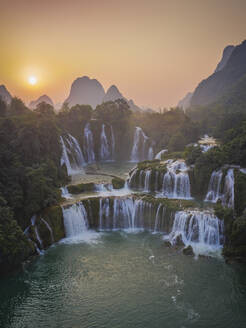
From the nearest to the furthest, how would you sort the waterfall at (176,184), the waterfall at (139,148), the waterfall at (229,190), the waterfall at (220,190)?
the waterfall at (229,190)
the waterfall at (220,190)
the waterfall at (176,184)
the waterfall at (139,148)

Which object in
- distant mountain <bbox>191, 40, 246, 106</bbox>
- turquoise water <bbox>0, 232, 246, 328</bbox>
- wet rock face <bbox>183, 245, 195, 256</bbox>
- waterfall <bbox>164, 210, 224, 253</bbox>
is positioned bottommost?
turquoise water <bbox>0, 232, 246, 328</bbox>

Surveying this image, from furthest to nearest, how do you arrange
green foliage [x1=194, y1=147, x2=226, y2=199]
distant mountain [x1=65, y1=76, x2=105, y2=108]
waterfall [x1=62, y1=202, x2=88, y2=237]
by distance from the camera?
distant mountain [x1=65, y1=76, x2=105, y2=108]
green foliage [x1=194, y1=147, x2=226, y2=199]
waterfall [x1=62, y1=202, x2=88, y2=237]

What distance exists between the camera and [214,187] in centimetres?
1961

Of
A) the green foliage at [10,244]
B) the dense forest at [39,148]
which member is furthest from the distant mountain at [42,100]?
the green foliage at [10,244]

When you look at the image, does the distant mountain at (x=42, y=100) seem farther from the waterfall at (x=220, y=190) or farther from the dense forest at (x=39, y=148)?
the waterfall at (x=220, y=190)

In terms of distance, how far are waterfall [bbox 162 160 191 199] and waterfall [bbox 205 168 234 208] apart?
1683mm

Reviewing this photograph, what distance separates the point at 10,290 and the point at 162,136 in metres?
28.9

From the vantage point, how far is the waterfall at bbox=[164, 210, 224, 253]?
1555 cm

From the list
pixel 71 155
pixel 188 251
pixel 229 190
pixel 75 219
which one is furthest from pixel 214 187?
pixel 71 155

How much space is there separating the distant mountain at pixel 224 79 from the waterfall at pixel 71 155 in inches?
1810

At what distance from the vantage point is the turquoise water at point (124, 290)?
10789 millimetres

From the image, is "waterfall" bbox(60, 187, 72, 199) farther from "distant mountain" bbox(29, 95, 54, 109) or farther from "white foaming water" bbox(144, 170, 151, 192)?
"distant mountain" bbox(29, 95, 54, 109)

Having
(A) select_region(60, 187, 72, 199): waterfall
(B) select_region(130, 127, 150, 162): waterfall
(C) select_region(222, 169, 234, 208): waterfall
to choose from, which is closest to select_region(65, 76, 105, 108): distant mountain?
(B) select_region(130, 127, 150, 162): waterfall

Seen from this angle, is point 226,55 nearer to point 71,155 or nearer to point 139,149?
point 139,149
